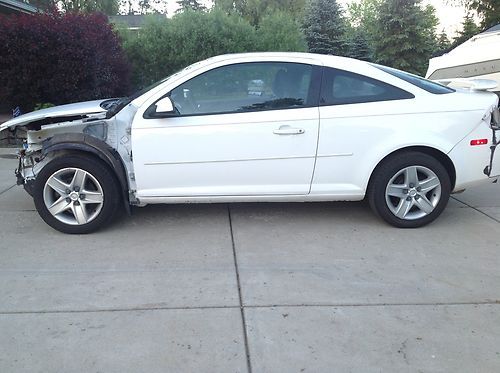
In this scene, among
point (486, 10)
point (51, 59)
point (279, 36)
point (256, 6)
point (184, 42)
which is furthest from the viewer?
point (256, 6)

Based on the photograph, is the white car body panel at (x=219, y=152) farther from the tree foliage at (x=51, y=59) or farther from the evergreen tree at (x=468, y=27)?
the evergreen tree at (x=468, y=27)

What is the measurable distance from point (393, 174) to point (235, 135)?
1555 mm

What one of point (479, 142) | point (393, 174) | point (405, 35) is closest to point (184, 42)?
point (393, 174)

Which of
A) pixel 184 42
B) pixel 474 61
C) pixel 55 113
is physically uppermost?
pixel 184 42

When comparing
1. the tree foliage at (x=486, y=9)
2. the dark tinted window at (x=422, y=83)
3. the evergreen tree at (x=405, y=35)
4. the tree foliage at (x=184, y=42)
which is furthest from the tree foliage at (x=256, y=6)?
the dark tinted window at (x=422, y=83)

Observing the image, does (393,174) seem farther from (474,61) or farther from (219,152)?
(474,61)

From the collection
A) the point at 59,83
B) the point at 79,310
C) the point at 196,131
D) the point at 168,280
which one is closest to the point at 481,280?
the point at 168,280

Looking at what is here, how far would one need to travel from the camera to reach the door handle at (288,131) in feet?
14.9

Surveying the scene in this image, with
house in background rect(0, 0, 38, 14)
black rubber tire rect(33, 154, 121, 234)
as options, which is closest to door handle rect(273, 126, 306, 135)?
black rubber tire rect(33, 154, 121, 234)

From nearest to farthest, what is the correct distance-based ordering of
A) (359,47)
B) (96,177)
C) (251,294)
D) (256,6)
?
(251,294) → (96,177) → (359,47) → (256,6)

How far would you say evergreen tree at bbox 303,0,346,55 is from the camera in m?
18.4

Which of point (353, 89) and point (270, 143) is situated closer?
point (270, 143)

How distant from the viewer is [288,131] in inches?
179

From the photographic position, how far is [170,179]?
15.1 feet
